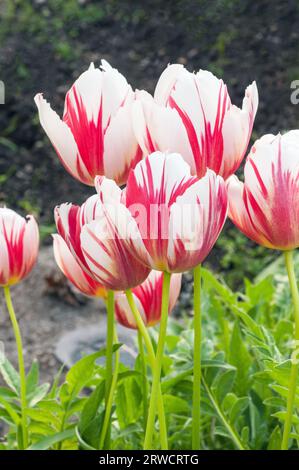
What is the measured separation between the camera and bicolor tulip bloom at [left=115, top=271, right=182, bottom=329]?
100 centimetres

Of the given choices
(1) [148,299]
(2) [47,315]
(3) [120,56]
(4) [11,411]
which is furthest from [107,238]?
(3) [120,56]

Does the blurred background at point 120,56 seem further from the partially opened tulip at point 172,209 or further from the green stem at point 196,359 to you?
the partially opened tulip at point 172,209

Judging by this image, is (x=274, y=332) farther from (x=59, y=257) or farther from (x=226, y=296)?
(x=59, y=257)

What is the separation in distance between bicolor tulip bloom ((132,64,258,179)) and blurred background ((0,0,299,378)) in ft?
5.39

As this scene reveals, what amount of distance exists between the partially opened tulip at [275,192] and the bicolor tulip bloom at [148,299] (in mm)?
183

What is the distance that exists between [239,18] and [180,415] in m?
2.16

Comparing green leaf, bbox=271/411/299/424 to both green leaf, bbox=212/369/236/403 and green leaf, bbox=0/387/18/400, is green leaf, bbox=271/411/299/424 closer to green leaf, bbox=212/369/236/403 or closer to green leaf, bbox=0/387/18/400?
green leaf, bbox=212/369/236/403

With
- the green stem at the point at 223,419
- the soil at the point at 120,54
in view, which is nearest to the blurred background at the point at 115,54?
the soil at the point at 120,54

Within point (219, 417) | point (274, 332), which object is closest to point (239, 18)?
point (274, 332)

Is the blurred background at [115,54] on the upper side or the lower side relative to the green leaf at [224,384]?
upper

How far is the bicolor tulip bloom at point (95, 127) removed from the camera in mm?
851

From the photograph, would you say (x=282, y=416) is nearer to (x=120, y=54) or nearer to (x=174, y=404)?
(x=174, y=404)

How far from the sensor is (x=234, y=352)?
1280 millimetres

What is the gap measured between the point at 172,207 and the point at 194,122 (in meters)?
0.09
